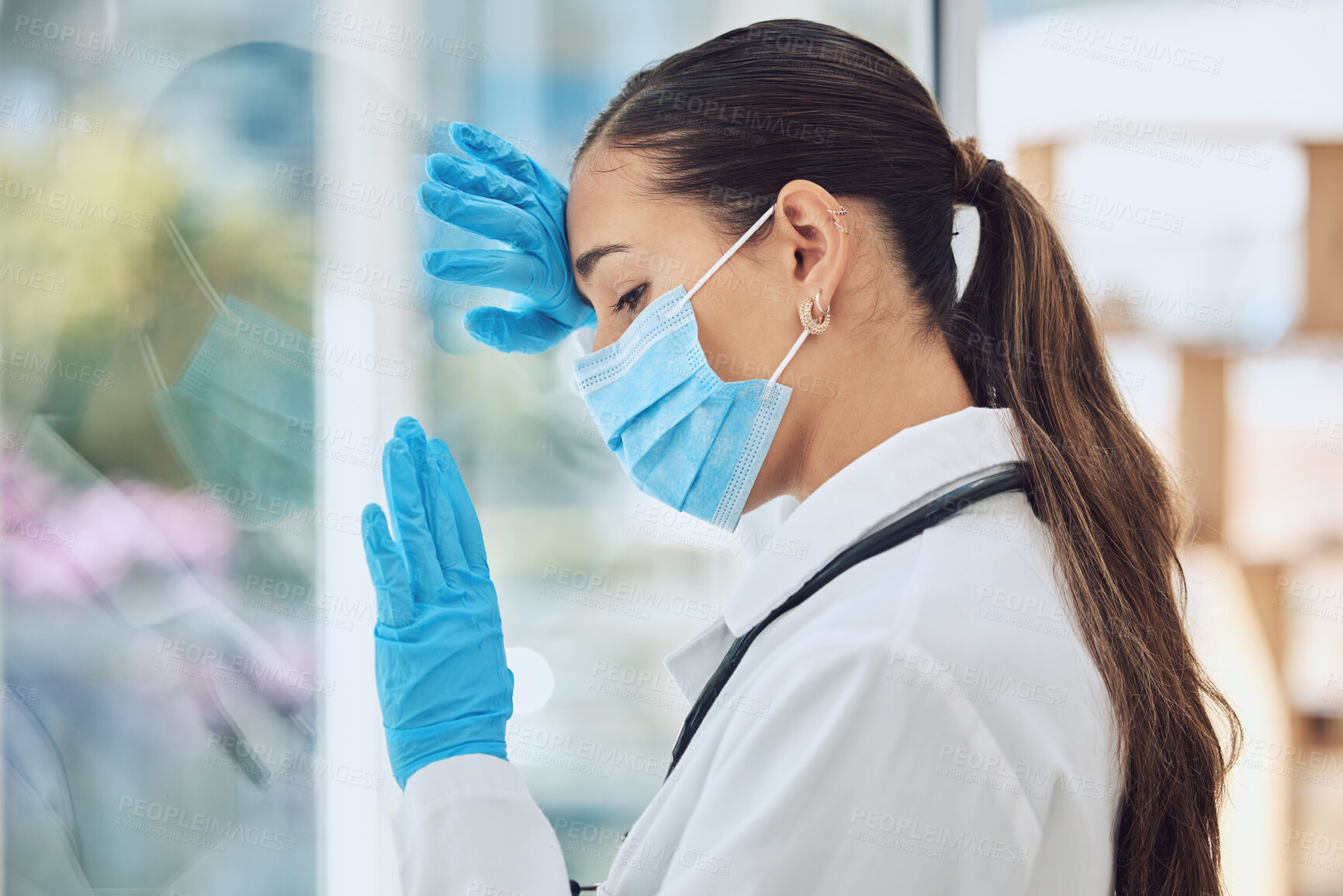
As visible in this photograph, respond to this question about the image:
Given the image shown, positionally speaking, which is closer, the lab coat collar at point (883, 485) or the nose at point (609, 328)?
the lab coat collar at point (883, 485)

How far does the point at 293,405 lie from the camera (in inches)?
39.5

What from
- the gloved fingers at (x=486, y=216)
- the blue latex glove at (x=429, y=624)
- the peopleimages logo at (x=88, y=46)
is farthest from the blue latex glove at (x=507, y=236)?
the peopleimages logo at (x=88, y=46)

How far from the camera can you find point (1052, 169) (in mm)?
1577

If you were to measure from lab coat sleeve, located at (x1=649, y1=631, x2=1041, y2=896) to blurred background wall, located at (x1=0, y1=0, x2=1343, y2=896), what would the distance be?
→ 1.81ft

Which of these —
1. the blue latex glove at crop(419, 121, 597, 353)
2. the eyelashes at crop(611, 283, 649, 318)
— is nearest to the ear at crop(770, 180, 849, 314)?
the eyelashes at crop(611, 283, 649, 318)

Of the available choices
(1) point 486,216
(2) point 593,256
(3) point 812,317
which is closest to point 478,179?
(1) point 486,216

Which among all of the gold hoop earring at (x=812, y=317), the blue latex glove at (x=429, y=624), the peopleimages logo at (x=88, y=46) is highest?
the peopleimages logo at (x=88, y=46)

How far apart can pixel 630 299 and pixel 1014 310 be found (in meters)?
0.39

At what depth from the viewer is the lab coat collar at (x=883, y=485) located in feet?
2.44

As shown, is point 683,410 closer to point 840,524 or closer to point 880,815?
point 840,524

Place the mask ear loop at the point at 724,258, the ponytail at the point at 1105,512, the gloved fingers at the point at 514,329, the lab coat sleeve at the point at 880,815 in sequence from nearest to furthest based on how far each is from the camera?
the lab coat sleeve at the point at 880,815 < the ponytail at the point at 1105,512 < the mask ear loop at the point at 724,258 < the gloved fingers at the point at 514,329

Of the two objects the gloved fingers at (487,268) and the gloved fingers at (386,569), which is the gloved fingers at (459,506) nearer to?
the gloved fingers at (386,569)

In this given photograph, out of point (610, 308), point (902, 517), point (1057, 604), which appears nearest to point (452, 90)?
point (610, 308)

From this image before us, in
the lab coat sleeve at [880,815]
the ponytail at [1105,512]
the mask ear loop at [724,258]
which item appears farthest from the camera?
the mask ear loop at [724,258]
